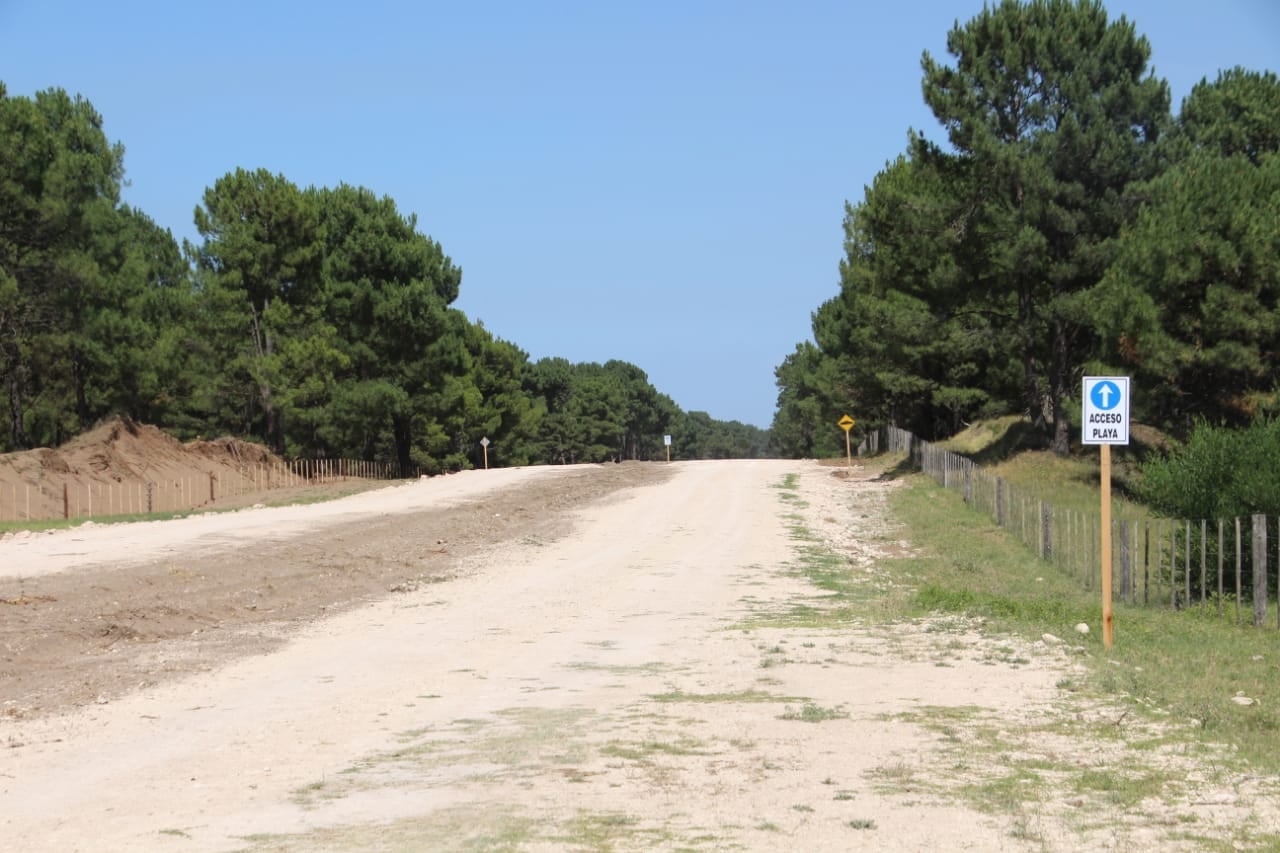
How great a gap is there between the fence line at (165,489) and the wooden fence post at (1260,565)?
34.6 m

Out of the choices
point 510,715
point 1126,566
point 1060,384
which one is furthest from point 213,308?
point 510,715

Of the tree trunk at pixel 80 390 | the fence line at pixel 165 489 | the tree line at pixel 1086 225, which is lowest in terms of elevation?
the fence line at pixel 165 489

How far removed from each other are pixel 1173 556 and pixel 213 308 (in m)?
50.1

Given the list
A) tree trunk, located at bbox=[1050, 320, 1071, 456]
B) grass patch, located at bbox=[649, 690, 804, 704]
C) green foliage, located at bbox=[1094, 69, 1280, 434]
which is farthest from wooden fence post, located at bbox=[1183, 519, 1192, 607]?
Result: tree trunk, located at bbox=[1050, 320, 1071, 456]

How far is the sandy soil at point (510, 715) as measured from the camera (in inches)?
290

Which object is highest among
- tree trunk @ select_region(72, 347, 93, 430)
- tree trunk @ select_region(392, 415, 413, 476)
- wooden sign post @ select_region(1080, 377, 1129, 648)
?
tree trunk @ select_region(72, 347, 93, 430)

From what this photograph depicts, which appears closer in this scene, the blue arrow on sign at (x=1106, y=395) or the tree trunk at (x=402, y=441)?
the blue arrow on sign at (x=1106, y=395)

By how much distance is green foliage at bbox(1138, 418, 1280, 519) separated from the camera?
61.7 ft

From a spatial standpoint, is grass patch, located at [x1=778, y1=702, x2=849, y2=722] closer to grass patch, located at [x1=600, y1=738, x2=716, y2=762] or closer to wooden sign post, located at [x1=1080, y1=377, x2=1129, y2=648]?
grass patch, located at [x1=600, y1=738, x2=716, y2=762]

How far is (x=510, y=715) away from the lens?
1088 centimetres

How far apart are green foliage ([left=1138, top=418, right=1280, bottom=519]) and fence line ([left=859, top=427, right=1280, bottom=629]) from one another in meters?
0.29

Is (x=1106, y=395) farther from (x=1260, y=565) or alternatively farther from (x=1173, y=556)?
(x=1173, y=556)

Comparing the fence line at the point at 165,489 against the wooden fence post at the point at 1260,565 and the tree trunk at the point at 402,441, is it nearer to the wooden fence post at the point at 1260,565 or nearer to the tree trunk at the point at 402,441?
the tree trunk at the point at 402,441

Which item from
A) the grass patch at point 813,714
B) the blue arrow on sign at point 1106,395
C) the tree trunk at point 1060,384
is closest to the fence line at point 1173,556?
the blue arrow on sign at point 1106,395
